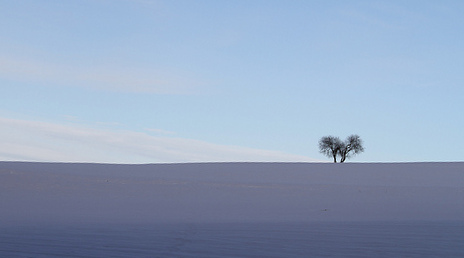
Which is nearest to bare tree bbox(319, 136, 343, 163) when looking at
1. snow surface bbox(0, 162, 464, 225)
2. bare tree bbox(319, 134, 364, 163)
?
bare tree bbox(319, 134, 364, 163)

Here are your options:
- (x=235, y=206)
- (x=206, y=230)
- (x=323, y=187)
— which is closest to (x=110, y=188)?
(x=235, y=206)

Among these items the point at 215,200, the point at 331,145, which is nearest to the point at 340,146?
the point at 331,145

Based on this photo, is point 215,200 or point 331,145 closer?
point 215,200

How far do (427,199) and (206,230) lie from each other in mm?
7911

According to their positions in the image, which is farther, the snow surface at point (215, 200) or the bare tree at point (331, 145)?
the bare tree at point (331, 145)

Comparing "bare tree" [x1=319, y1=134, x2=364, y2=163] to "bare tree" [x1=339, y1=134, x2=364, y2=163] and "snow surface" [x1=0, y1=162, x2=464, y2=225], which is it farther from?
"snow surface" [x1=0, y1=162, x2=464, y2=225]

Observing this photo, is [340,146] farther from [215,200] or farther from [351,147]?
[215,200]

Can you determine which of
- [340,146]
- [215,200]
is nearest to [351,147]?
[340,146]

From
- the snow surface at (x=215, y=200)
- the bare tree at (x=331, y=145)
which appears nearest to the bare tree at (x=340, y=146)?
the bare tree at (x=331, y=145)

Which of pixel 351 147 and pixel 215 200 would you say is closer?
pixel 215 200

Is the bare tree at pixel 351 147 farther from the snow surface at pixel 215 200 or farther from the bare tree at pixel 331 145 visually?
the snow surface at pixel 215 200

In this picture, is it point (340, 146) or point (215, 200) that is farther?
point (340, 146)

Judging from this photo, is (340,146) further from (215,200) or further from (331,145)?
(215,200)

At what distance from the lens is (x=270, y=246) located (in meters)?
4.49
